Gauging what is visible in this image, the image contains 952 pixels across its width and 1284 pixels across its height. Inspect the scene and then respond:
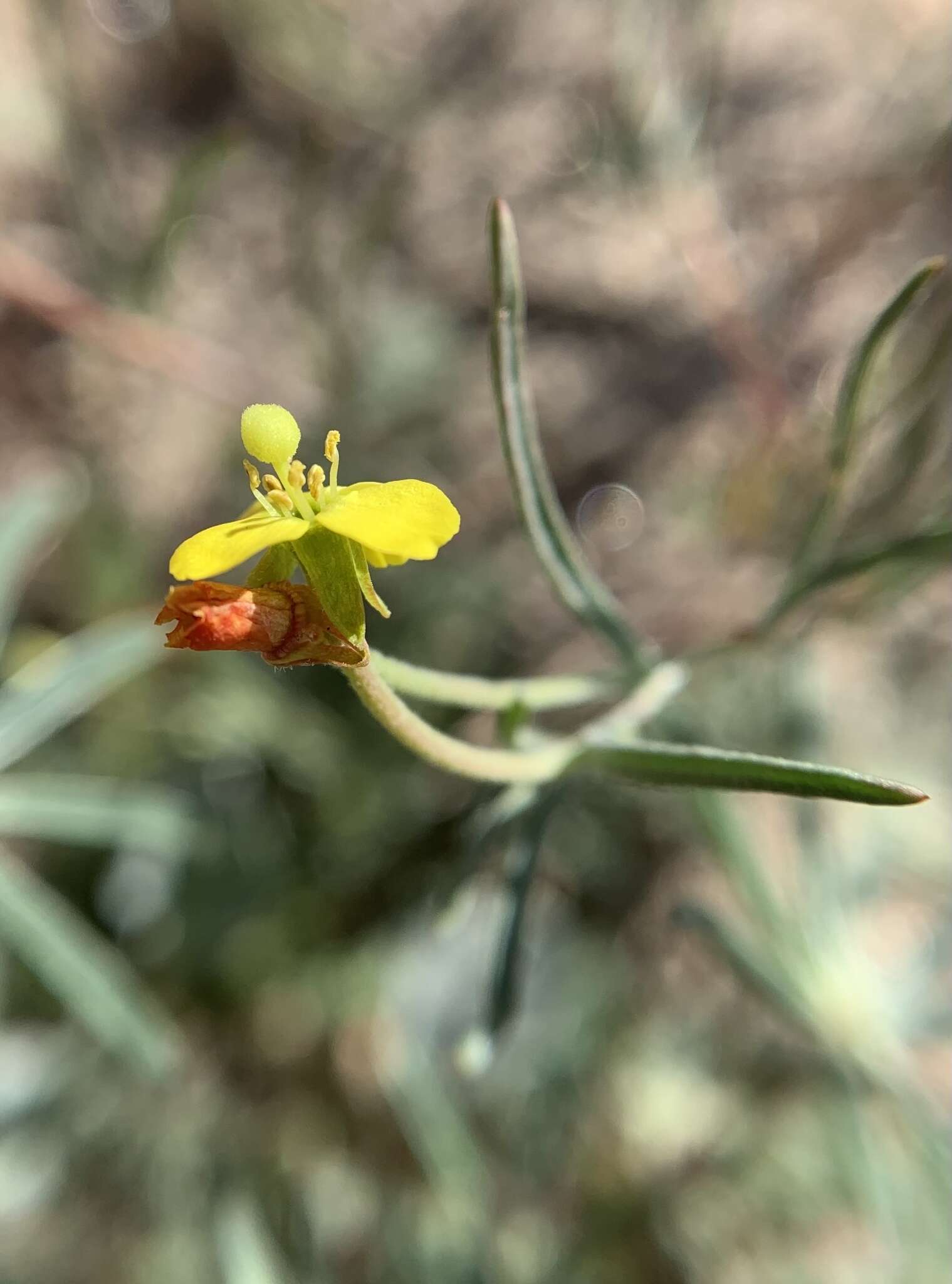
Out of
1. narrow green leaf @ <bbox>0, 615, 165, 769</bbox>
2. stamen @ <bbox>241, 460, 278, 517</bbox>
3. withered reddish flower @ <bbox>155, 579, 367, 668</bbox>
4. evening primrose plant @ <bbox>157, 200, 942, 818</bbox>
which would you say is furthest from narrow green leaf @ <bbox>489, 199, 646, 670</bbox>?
narrow green leaf @ <bbox>0, 615, 165, 769</bbox>

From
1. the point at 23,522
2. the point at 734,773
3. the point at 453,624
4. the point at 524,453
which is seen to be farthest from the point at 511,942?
the point at 453,624

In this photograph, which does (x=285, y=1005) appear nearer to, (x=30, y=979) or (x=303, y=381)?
(x=30, y=979)

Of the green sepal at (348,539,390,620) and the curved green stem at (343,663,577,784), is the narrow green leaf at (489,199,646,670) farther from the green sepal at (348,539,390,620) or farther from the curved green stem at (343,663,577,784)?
the green sepal at (348,539,390,620)

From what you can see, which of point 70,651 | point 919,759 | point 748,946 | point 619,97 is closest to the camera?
point 748,946

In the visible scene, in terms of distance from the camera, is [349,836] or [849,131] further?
[849,131]

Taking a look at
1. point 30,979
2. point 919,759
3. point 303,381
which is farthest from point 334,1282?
point 303,381

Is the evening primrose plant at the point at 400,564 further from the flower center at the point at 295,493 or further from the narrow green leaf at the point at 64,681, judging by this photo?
the narrow green leaf at the point at 64,681
